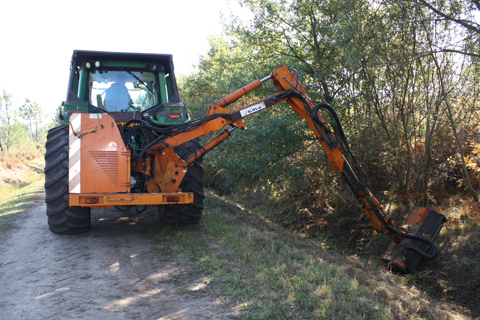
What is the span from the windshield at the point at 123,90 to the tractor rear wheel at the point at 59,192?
92 cm

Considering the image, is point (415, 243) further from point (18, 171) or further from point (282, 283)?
point (18, 171)

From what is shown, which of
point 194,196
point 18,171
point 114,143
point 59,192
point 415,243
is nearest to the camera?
point 114,143

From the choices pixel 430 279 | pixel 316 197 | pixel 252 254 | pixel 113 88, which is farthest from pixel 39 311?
pixel 316 197

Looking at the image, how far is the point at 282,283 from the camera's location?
375 cm

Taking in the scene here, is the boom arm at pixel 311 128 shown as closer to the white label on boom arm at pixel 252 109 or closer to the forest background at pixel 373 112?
the white label on boom arm at pixel 252 109

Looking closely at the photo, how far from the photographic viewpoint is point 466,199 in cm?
700

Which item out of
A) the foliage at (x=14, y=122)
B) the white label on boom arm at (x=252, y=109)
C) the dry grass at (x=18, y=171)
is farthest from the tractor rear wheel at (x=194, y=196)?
the foliage at (x=14, y=122)

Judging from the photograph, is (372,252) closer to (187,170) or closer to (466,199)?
(466,199)

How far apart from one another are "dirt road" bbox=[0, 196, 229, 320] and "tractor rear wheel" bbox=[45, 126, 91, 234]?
229 mm

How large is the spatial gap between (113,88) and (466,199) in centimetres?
710

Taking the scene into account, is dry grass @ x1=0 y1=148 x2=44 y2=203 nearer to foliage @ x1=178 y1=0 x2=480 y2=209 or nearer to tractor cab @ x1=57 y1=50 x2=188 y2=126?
tractor cab @ x1=57 y1=50 x2=188 y2=126

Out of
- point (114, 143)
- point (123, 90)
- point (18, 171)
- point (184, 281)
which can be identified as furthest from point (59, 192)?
point (18, 171)

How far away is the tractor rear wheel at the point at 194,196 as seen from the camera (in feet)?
19.2

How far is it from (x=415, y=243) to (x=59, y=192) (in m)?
5.88
